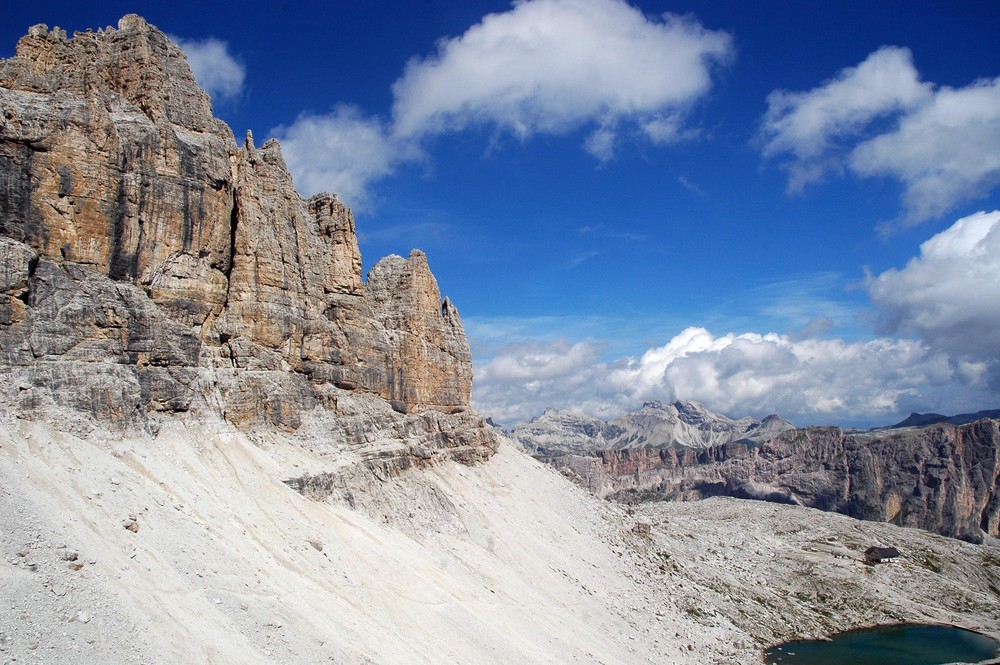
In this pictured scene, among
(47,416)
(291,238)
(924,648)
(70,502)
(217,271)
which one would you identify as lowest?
(924,648)

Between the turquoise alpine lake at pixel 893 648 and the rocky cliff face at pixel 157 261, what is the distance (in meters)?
41.4

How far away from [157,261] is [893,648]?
3140 inches

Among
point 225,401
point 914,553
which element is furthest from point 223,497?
point 914,553

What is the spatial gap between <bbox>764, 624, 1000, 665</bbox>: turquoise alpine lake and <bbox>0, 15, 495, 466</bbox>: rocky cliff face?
41375mm

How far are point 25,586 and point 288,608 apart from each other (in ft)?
38.6

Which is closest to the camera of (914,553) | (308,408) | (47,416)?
(47,416)

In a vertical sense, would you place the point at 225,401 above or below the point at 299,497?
above

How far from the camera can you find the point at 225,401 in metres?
52.1

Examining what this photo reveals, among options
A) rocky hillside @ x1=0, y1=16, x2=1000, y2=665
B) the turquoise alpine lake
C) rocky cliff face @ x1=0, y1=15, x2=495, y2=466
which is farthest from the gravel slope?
rocky cliff face @ x1=0, y1=15, x2=495, y2=466

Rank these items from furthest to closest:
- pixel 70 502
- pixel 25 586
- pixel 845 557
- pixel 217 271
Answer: pixel 845 557 < pixel 217 271 < pixel 70 502 < pixel 25 586

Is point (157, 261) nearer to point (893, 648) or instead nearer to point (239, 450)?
point (239, 450)

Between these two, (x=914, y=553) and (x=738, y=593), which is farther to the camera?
(x=914, y=553)

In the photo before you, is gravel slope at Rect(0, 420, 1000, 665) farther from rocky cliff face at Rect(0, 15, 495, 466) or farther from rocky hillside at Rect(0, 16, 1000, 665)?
rocky cliff face at Rect(0, 15, 495, 466)

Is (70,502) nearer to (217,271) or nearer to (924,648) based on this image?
(217,271)
